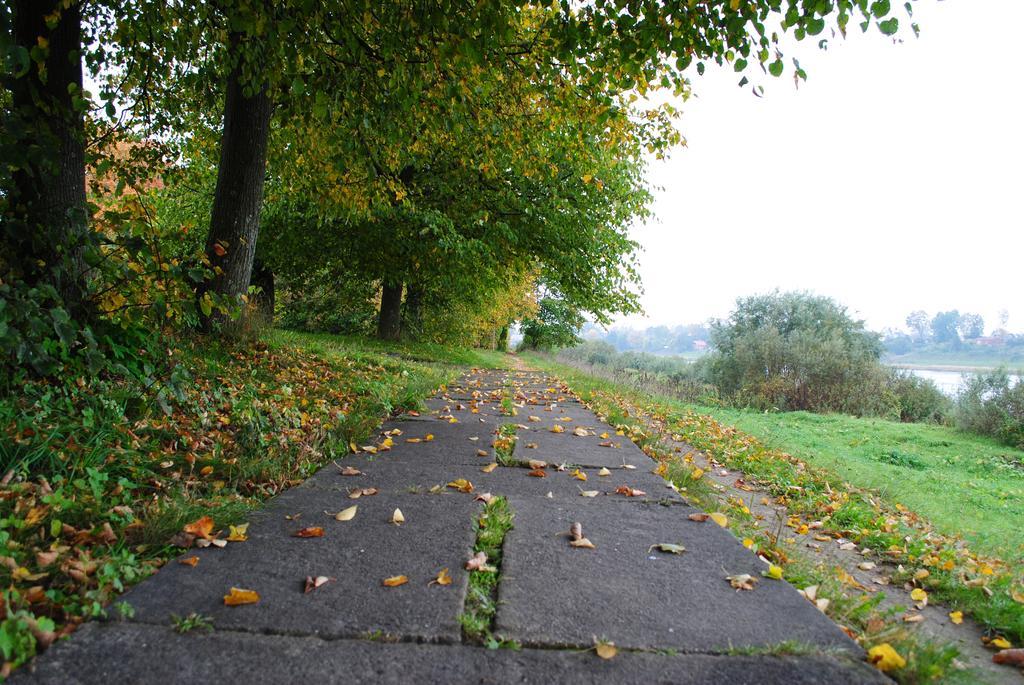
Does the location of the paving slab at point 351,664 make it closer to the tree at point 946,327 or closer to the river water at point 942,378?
the river water at point 942,378

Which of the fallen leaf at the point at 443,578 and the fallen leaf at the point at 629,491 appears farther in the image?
the fallen leaf at the point at 629,491

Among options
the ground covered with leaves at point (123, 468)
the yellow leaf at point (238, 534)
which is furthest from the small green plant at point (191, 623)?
the yellow leaf at point (238, 534)

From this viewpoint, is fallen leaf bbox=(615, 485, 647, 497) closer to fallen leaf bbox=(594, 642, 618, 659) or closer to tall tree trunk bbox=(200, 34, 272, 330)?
fallen leaf bbox=(594, 642, 618, 659)

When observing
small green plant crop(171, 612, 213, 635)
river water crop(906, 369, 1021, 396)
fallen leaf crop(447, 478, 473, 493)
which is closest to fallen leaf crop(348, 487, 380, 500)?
fallen leaf crop(447, 478, 473, 493)

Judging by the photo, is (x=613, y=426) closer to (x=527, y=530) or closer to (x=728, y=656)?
(x=527, y=530)

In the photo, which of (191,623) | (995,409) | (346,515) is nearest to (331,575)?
(191,623)

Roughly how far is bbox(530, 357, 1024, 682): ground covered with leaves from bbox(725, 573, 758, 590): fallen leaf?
0.86 feet

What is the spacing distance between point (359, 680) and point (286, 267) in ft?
49.0

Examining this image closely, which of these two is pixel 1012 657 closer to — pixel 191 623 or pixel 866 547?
pixel 866 547

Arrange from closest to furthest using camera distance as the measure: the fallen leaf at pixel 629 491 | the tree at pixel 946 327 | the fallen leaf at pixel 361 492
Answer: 1. the fallen leaf at pixel 361 492
2. the fallen leaf at pixel 629 491
3. the tree at pixel 946 327

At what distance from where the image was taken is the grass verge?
1.59m

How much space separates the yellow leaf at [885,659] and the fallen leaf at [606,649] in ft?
2.35

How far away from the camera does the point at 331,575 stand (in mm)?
1898

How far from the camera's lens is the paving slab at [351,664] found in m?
1.35
